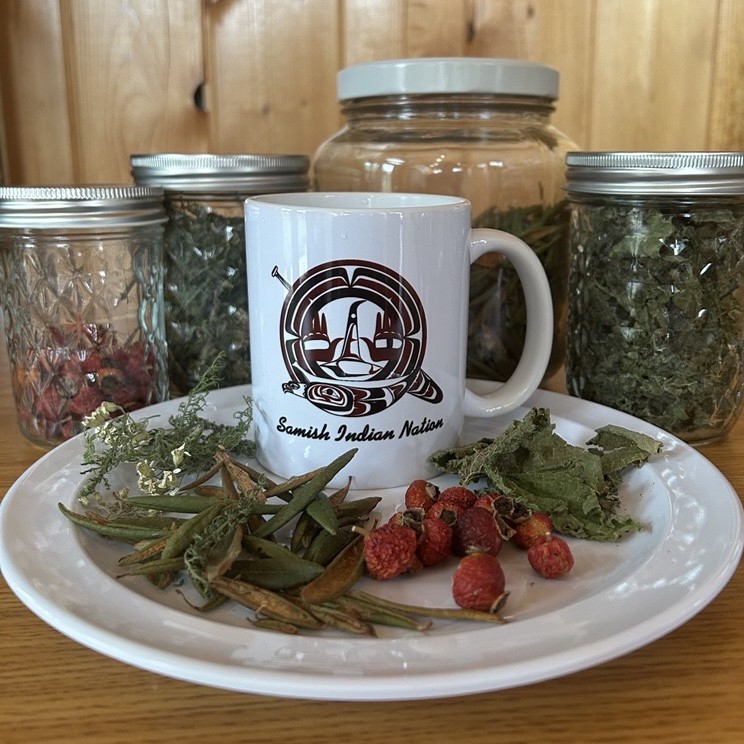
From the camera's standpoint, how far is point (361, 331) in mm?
571

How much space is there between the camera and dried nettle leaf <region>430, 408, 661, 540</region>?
21.3 inches

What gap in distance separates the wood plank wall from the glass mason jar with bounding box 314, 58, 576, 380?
0.30 meters

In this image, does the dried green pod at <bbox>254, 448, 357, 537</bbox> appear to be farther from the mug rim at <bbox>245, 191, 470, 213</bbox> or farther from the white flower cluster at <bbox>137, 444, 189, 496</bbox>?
the mug rim at <bbox>245, 191, 470, 213</bbox>

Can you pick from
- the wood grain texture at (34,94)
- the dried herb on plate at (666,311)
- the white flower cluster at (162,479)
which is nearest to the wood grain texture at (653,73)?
the dried herb on plate at (666,311)

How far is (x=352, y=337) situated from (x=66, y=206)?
0.27 metres

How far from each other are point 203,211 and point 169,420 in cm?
22

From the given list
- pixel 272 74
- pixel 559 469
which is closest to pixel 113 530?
pixel 559 469

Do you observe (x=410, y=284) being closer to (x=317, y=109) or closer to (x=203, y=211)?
(x=203, y=211)

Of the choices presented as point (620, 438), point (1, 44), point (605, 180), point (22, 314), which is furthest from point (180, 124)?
point (620, 438)

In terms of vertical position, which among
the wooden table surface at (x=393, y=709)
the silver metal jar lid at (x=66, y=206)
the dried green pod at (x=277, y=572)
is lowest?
the wooden table surface at (x=393, y=709)

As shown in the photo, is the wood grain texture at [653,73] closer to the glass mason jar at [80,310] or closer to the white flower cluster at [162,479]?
the glass mason jar at [80,310]

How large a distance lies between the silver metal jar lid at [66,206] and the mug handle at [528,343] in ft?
1.02

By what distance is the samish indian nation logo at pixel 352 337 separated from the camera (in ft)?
1.87

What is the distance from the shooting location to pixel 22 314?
2.38 ft
